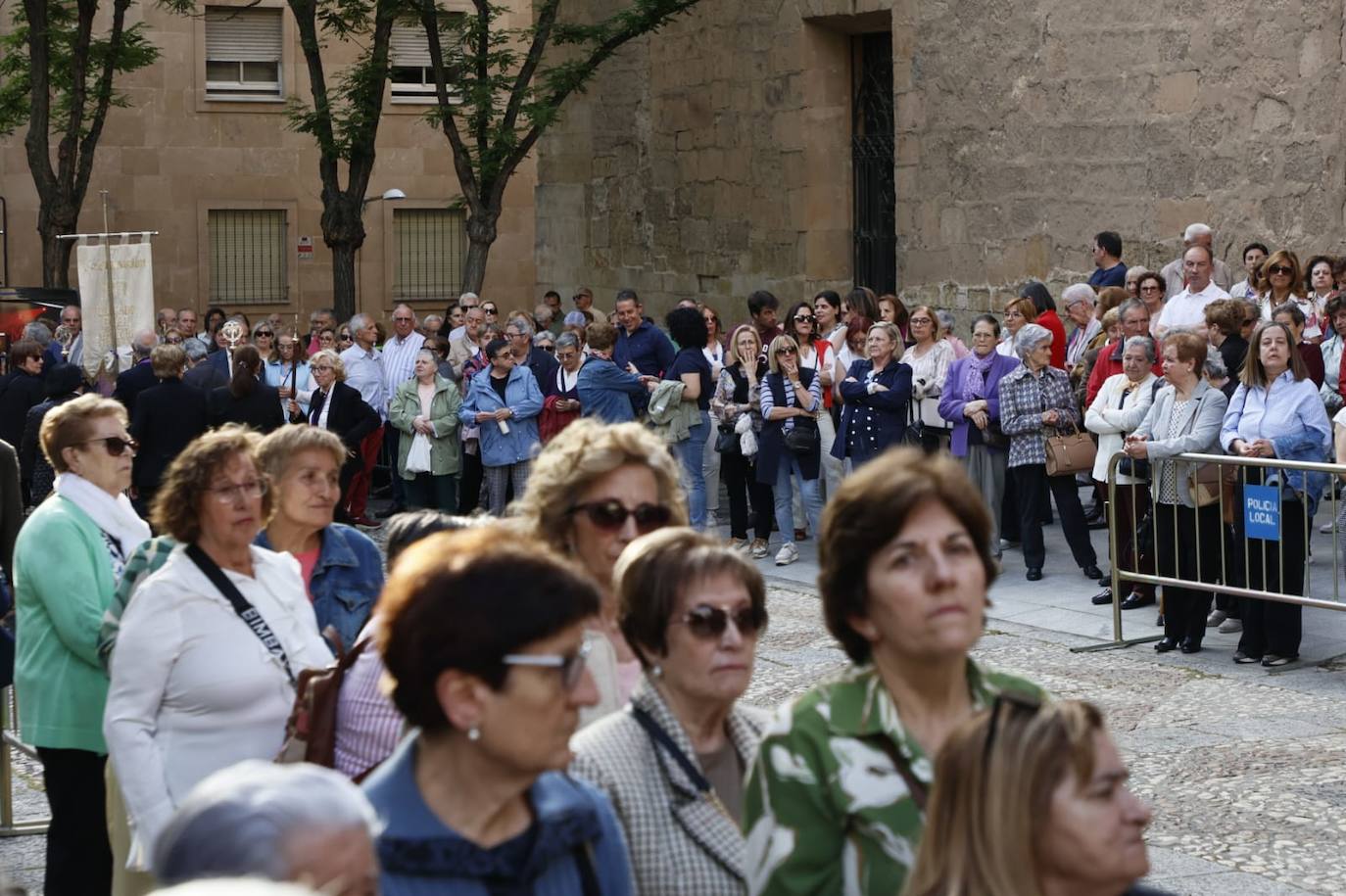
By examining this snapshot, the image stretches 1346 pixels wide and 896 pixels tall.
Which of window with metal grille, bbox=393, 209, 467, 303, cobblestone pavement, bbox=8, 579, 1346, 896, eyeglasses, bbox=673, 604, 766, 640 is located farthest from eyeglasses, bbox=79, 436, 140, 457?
window with metal grille, bbox=393, 209, 467, 303

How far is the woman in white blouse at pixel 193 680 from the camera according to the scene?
460 centimetres

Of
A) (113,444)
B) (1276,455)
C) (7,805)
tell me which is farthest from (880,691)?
(1276,455)

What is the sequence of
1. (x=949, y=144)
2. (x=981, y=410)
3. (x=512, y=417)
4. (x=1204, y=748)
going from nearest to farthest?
(x=1204, y=748) < (x=981, y=410) < (x=512, y=417) < (x=949, y=144)

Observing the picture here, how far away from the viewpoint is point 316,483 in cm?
579

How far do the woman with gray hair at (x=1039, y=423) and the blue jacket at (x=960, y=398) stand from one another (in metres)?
0.28

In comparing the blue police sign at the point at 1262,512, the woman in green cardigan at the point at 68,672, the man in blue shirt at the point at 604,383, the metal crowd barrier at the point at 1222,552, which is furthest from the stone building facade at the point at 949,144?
the woman in green cardigan at the point at 68,672

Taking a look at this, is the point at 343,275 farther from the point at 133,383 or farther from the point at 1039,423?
the point at 1039,423

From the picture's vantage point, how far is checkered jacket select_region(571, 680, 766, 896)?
341 centimetres

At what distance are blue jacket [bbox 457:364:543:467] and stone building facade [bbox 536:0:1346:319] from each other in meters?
5.53

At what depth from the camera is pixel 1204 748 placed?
328 inches

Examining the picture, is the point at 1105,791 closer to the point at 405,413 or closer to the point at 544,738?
the point at 544,738

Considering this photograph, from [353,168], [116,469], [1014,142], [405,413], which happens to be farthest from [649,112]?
[116,469]

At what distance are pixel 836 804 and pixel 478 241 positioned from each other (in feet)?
67.6

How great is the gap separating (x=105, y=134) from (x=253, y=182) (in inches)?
105
